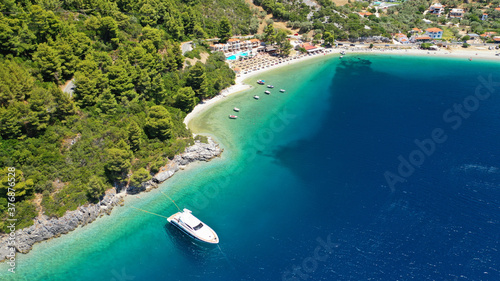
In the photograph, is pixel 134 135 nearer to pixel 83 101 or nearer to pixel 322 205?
pixel 83 101

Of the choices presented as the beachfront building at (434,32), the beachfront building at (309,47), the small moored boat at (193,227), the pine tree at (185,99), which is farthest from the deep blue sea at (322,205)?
the beachfront building at (434,32)

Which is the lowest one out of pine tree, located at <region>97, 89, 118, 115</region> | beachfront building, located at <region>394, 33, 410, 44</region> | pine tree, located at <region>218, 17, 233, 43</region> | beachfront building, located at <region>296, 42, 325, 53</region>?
pine tree, located at <region>97, 89, 118, 115</region>

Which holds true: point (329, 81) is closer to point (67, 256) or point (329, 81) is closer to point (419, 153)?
point (419, 153)

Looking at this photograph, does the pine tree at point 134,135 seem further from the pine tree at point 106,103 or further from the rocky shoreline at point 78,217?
the pine tree at point 106,103

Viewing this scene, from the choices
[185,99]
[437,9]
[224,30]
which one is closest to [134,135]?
[185,99]

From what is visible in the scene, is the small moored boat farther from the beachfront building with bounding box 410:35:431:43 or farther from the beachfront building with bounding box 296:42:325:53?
the beachfront building with bounding box 410:35:431:43

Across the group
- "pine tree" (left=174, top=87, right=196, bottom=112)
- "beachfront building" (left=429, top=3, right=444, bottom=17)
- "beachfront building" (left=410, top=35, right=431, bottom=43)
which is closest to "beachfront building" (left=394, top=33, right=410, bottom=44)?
"beachfront building" (left=410, top=35, right=431, bottom=43)
